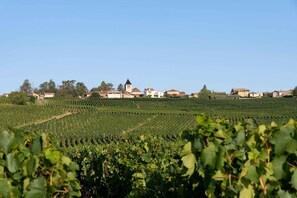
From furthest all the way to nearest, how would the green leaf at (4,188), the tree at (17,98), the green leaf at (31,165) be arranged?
the tree at (17,98), the green leaf at (31,165), the green leaf at (4,188)

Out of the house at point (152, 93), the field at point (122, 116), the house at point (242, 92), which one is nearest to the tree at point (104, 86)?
the house at point (152, 93)

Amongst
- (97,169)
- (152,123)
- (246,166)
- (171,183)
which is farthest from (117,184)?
(152,123)

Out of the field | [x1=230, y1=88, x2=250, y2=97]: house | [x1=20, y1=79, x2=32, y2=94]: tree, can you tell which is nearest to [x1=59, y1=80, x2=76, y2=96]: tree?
[x1=20, y1=79, x2=32, y2=94]: tree

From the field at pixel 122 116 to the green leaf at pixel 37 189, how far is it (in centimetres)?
3915

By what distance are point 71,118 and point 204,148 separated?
69.3 m

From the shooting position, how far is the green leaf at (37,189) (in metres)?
2.20

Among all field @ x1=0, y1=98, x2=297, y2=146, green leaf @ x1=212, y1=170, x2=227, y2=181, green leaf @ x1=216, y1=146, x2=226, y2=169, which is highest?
green leaf @ x1=216, y1=146, x2=226, y2=169

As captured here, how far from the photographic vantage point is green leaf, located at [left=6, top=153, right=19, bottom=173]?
2383 mm

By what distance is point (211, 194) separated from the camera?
218 centimetres

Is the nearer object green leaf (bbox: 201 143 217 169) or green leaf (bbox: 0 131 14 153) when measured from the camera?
green leaf (bbox: 201 143 217 169)

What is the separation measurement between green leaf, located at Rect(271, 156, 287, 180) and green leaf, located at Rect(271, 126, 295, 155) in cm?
4

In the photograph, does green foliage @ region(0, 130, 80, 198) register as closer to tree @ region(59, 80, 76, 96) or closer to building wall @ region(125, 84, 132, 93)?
tree @ region(59, 80, 76, 96)

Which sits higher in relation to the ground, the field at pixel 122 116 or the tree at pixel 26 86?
the tree at pixel 26 86

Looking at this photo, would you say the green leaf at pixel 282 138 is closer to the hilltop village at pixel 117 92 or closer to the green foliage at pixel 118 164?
the green foliage at pixel 118 164
